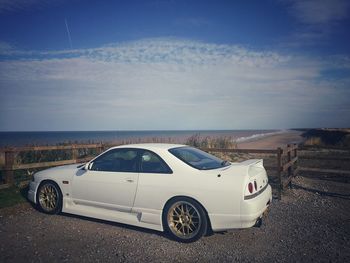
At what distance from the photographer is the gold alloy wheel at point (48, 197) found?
6.23 metres

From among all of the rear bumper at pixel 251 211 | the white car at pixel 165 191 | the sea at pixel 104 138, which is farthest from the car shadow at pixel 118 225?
the sea at pixel 104 138

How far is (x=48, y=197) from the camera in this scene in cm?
633

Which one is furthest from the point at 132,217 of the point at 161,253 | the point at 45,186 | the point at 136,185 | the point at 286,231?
the point at 286,231

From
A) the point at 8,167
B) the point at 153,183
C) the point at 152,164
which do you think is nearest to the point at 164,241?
the point at 153,183

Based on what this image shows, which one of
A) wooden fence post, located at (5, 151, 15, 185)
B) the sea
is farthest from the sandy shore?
wooden fence post, located at (5, 151, 15, 185)

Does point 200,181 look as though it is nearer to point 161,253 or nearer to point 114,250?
point 161,253

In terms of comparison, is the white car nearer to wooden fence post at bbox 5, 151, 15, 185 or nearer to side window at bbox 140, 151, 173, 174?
side window at bbox 140, 151, 173, 174

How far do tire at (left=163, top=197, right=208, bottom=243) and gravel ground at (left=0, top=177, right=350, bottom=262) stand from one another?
151mm

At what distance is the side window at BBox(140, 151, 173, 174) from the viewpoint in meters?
5.21

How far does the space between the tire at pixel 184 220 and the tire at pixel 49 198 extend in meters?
2.51

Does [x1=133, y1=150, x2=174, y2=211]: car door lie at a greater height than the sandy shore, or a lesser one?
greater

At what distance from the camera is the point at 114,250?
4.48m

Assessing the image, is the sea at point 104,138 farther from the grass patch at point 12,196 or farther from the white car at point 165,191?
the white car at point 165,191

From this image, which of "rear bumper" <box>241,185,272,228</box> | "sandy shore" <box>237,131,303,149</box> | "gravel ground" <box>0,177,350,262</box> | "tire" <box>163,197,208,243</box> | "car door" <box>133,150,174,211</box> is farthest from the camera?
"sandy shore" <box>237,131,303,149</box>
